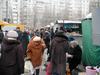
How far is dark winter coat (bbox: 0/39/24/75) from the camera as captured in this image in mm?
8047

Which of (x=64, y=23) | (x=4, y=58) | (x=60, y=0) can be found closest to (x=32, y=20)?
(x=60, y=0)

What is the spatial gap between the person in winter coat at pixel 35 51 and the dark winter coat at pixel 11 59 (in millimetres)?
3297

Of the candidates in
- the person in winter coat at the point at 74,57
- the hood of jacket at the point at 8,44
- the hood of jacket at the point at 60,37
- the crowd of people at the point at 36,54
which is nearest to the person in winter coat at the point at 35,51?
the crowd of people at the point at 36,54

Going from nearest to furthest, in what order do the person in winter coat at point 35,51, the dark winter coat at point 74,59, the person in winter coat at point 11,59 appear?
the person in winter coat at point 11,59 < the person in winter coat at point 35,51 < the dark winter coat at point 74,59

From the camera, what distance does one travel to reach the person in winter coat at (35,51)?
37.5 ft

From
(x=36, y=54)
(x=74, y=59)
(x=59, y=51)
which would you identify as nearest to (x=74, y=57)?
(x=74, y=59)

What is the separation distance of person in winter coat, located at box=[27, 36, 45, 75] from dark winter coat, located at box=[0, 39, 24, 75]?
3.30 metres

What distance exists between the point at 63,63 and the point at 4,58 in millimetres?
Answer: 2709

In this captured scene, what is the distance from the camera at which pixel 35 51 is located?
11484 millimetres

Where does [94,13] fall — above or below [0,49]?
above

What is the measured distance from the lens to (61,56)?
10273mm

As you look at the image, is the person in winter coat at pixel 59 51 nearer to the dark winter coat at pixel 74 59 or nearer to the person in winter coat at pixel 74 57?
the dark winter coat at pixel 74 59

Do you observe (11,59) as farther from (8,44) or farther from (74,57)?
(74,57)

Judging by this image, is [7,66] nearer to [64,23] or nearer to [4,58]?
[4,58]
